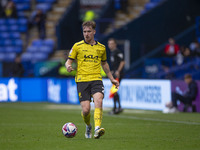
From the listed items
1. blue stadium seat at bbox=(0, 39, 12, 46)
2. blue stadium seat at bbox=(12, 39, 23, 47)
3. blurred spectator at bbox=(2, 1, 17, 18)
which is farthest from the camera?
blurred spectator at bbox=(2, 1, 17, 18)

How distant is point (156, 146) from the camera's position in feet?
28.0

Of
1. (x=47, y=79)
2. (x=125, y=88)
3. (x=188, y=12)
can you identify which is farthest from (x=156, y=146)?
(x=188, y=12)

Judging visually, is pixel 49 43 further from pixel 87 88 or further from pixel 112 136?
pixel 87 88

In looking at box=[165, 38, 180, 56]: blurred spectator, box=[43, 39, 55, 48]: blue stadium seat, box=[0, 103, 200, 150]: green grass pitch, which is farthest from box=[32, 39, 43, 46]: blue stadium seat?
box=[0, 103, 200, 150]: green grass pitch

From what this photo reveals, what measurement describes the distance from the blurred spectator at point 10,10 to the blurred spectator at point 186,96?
53.7 ft

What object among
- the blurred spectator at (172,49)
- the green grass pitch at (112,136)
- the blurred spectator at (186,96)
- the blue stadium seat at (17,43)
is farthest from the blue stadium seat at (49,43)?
the green grass pitch at (112,136)

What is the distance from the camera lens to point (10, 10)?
1242 inches

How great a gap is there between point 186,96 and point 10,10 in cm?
1690

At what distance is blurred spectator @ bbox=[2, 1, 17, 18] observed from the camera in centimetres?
3145

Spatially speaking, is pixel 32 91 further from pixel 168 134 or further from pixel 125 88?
pixel 168 134

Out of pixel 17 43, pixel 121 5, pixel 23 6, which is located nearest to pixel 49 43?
pixel 17 43

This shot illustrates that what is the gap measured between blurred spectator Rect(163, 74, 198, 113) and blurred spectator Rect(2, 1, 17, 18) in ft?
53.7

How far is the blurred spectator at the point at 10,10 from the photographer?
103 ft

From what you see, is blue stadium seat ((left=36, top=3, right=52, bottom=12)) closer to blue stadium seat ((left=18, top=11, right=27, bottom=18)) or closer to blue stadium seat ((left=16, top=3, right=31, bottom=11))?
blue stadium seat ((left=16, top=3, right=31, bottom=11))
